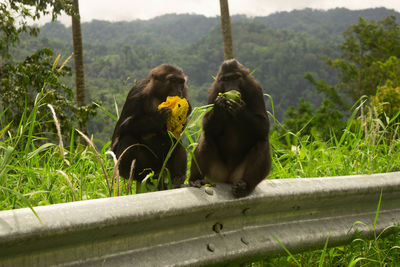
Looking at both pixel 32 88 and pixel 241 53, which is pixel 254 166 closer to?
pixel 32 88

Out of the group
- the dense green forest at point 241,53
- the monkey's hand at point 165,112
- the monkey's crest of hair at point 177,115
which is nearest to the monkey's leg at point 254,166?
the monkey's crest of hair at point 177,115

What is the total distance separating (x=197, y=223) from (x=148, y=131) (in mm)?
1778

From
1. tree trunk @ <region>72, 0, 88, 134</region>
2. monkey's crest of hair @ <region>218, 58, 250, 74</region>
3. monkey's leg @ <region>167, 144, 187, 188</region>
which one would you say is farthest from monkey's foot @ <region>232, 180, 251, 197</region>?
tree trunk @ <region>72, 0, 88, 134</region>

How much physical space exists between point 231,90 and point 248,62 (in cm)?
8028

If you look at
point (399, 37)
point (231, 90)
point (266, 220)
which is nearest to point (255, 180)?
point (266, 220)

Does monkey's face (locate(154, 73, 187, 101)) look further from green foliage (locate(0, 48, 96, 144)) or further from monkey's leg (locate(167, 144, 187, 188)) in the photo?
green foliage (locate(0, 48, 96, 144))

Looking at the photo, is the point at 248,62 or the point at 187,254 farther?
the point at 248,62

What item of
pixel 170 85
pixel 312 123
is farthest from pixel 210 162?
pixel 312 123

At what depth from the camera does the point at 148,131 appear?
12.5 ft

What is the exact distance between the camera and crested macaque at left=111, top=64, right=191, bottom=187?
382 centimetres

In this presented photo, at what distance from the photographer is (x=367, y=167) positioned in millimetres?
3758

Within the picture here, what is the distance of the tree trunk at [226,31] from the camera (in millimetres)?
10383

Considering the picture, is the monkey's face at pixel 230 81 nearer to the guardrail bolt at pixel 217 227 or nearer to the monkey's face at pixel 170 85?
the monkey's face at pixel 170 85

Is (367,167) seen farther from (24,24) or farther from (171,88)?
(24,24)
